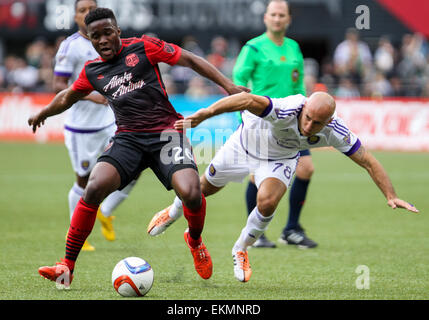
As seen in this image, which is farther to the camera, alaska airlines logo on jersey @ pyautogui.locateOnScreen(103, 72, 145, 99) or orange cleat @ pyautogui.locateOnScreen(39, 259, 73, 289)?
alaska airlines logo on jersey @ pyautogui.locateOnScreen(103, 72, 145, 99)

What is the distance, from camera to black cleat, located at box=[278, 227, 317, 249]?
8.55 m

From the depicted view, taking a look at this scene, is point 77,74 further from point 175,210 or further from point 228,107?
point 228,107

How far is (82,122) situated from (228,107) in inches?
123

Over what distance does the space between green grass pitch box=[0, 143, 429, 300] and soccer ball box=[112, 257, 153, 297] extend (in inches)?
4.1

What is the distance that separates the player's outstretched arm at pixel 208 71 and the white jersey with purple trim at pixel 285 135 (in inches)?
13.8

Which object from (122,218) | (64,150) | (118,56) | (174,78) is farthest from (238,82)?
(174,78)

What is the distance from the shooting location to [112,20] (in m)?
6.29

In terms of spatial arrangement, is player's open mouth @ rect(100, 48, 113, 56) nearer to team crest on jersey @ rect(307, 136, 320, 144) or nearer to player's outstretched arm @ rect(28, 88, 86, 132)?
player's outstretched arm @ rect(28, 88, 86, 132)

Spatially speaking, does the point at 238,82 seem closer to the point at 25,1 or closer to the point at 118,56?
the point at 118,56

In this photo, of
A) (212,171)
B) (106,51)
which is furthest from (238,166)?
(106,51)

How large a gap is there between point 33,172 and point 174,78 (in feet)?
26.2

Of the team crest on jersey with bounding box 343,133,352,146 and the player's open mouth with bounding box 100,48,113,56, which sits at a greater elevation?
the player's open mouth with bounding box 100,48,113,56

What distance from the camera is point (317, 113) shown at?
20.1 feet

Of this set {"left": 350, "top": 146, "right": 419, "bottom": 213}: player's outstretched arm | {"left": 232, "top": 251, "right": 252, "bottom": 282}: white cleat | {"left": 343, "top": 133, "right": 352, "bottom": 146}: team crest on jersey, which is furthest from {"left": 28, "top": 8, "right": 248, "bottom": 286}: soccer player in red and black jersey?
{"left": 350, "top": 146, "right": 419, "bottom": 213}: player's outstretched arm
